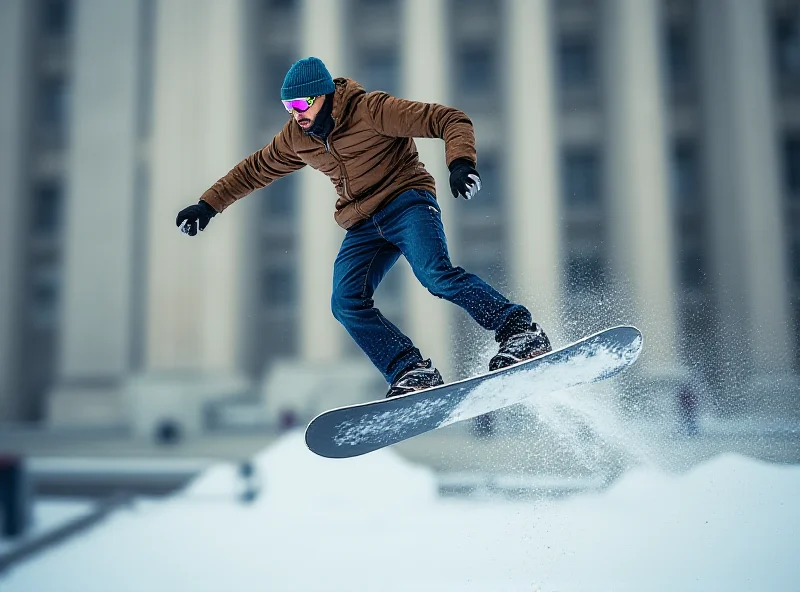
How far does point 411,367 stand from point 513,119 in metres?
17.4

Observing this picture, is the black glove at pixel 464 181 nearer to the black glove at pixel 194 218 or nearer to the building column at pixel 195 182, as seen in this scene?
the black glove at pixel 194 218

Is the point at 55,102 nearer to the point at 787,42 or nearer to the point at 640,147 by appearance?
the point at 640,147

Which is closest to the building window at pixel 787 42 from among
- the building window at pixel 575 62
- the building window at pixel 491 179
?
the building window at pixel 575 62

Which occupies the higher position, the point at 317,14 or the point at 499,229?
the point at 317,14

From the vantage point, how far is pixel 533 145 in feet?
65.7

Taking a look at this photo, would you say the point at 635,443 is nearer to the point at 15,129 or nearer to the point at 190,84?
the point at 190,84

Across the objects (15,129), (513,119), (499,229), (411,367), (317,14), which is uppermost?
(317,14)

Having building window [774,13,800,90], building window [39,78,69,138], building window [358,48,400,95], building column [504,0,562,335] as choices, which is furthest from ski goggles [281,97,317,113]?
building window [39,78,69,138]

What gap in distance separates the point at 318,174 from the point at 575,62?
9.69 metres

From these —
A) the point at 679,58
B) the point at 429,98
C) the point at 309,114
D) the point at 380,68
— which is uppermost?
the point at 380,68

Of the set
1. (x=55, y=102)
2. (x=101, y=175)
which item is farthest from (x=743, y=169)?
(x=55, y=102)

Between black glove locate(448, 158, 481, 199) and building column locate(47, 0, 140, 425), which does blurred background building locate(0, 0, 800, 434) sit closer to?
building column locate(47, 0, 140, 425)

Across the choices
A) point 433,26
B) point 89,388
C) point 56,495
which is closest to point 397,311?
point 433,26

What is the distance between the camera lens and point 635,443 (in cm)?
610
